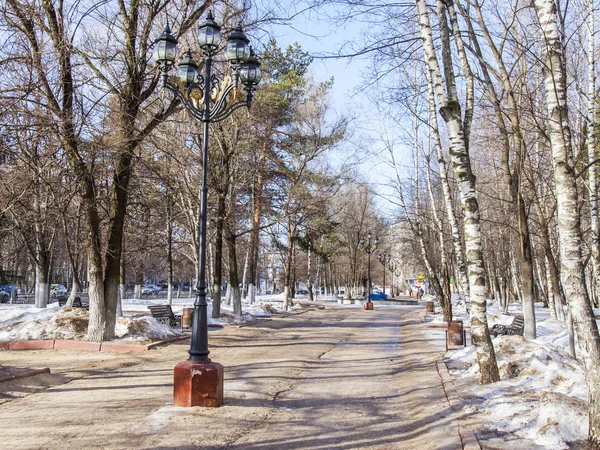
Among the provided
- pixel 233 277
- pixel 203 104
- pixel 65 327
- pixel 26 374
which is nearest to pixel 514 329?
pixel 203 104

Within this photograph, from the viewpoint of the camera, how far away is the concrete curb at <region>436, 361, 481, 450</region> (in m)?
5.41

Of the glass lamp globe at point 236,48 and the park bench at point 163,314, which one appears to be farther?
the park bench at point 163,314

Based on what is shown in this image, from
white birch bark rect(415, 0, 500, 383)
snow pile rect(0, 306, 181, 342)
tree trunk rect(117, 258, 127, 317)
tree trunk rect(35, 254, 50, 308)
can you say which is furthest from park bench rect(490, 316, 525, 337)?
tree trunk rect(35, 254, 50, 308)

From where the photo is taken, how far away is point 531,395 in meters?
6.94

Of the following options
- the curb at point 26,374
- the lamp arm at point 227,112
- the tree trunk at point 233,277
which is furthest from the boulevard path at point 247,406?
the tree trunk at point 233,277

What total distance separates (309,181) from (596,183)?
2196 cm

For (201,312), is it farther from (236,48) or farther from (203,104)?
(236,48)

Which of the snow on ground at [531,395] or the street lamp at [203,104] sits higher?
the street lamp at [203,104]

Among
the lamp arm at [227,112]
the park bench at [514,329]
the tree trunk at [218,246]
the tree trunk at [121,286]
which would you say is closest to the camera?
the lamp arm at [227,112]

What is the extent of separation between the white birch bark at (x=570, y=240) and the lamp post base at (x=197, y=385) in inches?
163

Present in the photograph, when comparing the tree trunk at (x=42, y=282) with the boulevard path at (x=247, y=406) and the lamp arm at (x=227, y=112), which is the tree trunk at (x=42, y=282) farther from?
the lamp arm at (x=227, y=112)

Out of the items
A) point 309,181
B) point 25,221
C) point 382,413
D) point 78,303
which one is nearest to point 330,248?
point 309,181

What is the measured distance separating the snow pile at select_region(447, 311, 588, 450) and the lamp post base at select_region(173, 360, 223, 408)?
10.2ft

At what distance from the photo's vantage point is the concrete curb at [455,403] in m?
5.41
